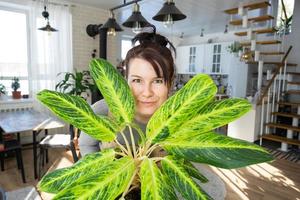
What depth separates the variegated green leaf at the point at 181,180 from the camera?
1.10 feet

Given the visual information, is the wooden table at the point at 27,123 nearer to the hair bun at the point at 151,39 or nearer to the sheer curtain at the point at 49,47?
the sheer curtain at the point at 49,47

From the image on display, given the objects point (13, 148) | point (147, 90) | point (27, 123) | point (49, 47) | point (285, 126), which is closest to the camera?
point (147, 90)

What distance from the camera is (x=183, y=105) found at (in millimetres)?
359

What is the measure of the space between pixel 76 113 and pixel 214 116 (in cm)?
23

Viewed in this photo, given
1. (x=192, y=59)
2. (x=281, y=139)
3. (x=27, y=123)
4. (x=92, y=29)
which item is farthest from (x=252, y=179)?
(x=192, y=59)

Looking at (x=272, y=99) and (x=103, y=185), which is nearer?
(x=103, y=185)

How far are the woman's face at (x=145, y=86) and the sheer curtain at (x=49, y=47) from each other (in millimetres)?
3898

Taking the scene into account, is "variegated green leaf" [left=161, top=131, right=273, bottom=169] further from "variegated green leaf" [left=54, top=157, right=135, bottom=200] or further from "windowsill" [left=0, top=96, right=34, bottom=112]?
"windowsill" [left=0, top=96, right=34, bottom=112]

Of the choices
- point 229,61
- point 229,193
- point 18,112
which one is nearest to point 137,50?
point 229,193

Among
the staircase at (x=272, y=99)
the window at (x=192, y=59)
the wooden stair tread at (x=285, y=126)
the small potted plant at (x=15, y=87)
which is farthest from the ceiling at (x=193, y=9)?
the wooden stair tread at (x=285, y=126)

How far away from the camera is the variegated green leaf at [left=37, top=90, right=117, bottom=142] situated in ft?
1.19

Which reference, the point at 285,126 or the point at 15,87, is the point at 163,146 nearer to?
A: the point at 15,87

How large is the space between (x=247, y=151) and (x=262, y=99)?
4.57 meters

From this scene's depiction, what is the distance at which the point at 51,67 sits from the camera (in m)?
4.23
